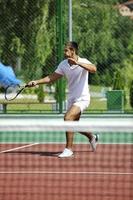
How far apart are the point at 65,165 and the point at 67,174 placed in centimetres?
75

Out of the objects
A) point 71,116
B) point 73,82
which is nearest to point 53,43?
point 73,82

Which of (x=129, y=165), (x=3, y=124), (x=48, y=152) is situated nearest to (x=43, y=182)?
(x=129, y=165)

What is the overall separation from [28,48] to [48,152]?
5447 millimetres

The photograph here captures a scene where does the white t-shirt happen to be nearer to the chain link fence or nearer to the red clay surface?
the red clay surface

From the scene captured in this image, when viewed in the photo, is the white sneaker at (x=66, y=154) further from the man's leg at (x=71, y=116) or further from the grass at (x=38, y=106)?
the grass at (x=38, y=106)

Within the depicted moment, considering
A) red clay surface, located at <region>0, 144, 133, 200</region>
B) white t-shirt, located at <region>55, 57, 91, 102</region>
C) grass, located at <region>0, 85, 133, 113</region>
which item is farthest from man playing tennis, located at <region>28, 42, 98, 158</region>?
grass, located at <region>0, 85, 133, 113</region>

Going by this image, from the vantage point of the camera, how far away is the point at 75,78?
8.23m

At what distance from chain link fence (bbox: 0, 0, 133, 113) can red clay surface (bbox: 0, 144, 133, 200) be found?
4.51 meters

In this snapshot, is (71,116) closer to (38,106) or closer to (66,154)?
(66,154)

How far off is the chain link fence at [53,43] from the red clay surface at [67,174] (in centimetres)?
451

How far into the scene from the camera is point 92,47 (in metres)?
14.4

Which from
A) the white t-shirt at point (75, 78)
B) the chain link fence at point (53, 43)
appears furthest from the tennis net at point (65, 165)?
the chain link fence at point (53, 43)

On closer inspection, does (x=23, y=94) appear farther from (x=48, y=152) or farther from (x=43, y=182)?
(x=43, y=182)

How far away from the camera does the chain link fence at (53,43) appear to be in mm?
13562
